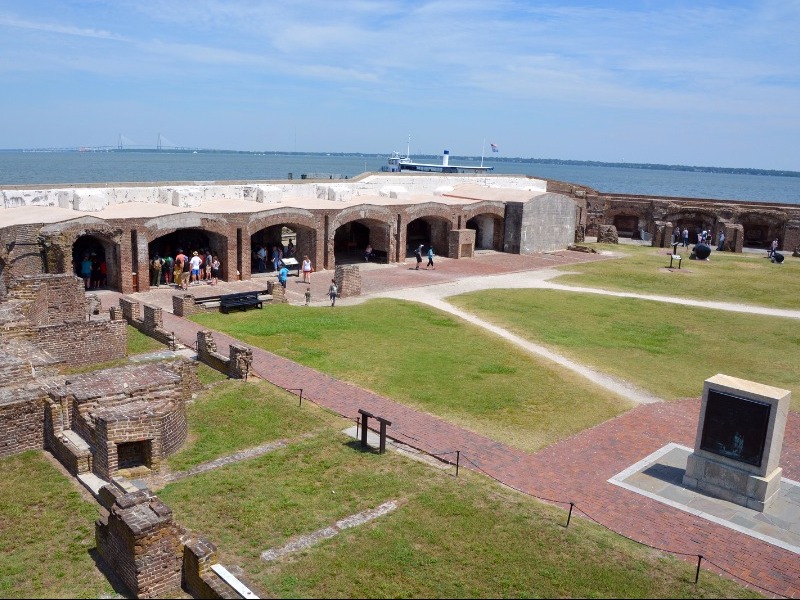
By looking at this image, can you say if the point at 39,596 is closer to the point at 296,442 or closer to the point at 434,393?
the point at 296,442

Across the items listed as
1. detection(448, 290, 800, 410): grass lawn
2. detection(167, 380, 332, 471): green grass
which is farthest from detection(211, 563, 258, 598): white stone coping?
detection(448, 290, 800, 410): grass lawn

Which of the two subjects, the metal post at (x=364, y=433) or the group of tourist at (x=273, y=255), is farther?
the group of tourist at (x=273, y=255)

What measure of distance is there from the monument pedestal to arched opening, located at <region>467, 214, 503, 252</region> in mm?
28437

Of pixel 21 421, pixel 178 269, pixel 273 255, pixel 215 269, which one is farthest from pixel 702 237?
pixel 21 421

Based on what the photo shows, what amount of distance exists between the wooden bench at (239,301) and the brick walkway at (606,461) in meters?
5.09

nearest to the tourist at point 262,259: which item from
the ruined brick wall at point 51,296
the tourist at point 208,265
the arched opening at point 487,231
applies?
the tourist at point 208,265

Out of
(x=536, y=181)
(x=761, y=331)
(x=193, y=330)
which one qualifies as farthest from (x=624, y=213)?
(x=193, y=330)

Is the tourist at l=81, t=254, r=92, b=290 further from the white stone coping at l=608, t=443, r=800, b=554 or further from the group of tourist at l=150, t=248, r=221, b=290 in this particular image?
the white stone coping at l=608, t=443, r=800, b=554

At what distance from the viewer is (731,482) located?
11188 millimetres

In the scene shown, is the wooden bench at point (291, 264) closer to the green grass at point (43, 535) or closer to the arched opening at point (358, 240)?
the arched opening at point (358, 240)

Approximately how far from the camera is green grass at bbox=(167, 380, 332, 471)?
12.0 meters

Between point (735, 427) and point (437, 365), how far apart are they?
301 inches

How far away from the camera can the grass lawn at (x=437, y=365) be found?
14141mm

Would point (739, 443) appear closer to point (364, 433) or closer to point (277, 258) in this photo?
point (364, 433)
